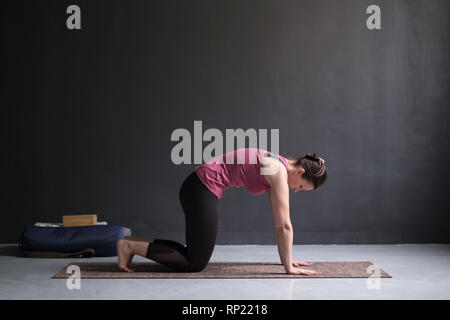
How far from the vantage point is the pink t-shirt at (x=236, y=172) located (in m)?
3.11

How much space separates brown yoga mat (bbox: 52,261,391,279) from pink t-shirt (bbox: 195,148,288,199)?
0.45 metres

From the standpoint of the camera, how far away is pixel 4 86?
4551mm

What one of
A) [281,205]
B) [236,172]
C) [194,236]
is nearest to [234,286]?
[194,236]

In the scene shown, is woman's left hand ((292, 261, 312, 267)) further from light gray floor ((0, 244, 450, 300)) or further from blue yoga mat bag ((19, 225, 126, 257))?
blue yoga mat bag ((19, 225, 126, 257))

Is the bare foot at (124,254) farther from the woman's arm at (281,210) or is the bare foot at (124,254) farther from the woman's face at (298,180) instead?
the woman's face at (298,180)

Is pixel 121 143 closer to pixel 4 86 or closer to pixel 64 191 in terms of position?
pixel 64 191

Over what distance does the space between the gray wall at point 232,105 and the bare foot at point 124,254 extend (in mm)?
1329

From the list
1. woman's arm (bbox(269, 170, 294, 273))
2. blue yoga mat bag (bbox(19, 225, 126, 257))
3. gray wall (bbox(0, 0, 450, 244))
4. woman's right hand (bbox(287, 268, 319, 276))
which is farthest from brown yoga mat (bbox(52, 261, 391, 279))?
gray wall (bbox(0, 0, 450, 244))

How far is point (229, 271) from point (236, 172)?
0.58 meters

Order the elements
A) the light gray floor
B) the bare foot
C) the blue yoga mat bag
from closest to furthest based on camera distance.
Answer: the light gray floor < the bare foot < the blue yoga mat bag

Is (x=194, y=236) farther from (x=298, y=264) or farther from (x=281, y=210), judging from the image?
(x=298, y=264)

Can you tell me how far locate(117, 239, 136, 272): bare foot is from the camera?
3.17 metres

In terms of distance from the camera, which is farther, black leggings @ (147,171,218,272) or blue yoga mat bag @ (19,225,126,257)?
blue yoga mat bag @ (19,225,126,257)

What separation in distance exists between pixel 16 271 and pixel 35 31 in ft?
6.83
